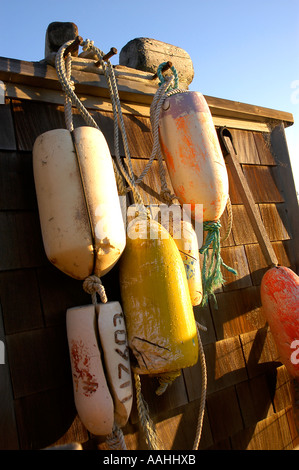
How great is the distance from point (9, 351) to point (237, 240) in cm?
109

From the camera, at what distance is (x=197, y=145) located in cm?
143

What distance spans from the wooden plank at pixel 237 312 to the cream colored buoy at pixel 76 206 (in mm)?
657

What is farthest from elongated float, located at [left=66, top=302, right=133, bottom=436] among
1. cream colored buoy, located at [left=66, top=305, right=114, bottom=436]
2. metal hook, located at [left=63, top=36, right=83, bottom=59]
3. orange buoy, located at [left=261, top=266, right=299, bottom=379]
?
metal hook, located at [left=63, top=36, right=83, bottom=59]

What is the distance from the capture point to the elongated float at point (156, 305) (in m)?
1.14

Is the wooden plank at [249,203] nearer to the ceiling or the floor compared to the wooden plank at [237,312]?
nearer to the ceiling

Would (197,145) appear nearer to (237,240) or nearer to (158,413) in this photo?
(237,240)

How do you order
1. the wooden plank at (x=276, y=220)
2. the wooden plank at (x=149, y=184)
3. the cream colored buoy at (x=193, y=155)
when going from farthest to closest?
the wooden plank at (x=276, y=220) < the wooden plank at (x=149, y=184) < the cream colored buoy at (x=193, y=155)

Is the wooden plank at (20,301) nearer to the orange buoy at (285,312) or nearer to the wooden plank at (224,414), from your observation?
the wooden plank at (224,414)

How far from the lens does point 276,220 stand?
207 cm

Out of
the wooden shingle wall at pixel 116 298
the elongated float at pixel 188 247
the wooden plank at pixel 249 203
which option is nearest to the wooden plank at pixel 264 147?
the wooden shingle wall at pixel 116 298

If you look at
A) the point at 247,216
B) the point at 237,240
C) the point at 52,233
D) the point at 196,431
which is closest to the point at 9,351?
the point at 52,233

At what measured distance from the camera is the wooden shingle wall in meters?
1.13

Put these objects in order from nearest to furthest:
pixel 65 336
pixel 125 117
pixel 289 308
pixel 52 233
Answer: pixel 52 233 → pixel 65 336 → pixel 289 308 → pixel 125 117

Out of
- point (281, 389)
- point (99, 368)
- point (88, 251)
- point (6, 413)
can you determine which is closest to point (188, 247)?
point (88, 251)
